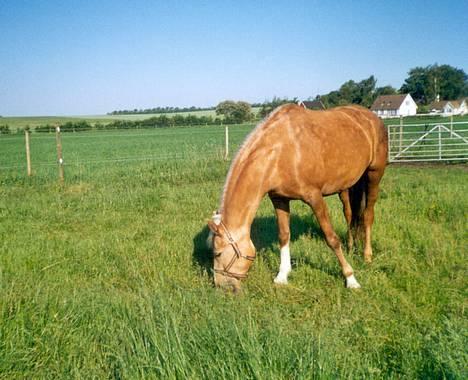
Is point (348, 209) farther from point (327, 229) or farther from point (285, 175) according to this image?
point (285, 175)

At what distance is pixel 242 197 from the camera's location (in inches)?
161

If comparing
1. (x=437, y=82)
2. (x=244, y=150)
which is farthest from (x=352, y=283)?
(x=437, y=82)

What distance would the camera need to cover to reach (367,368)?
2400 millimetres

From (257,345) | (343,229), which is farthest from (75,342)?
(343,229)

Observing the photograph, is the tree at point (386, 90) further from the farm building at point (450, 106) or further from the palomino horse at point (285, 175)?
the palomino horse at point (285, 175)

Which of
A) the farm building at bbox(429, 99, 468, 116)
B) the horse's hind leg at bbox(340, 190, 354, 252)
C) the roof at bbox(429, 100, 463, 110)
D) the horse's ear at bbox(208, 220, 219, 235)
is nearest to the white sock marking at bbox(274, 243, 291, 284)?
the horse's ear at bbox(208, 220, 219, 235)

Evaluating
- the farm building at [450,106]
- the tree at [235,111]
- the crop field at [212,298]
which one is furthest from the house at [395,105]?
the crop field at [212,298]

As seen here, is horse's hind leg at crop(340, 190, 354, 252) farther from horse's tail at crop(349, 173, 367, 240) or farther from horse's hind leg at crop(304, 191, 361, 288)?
horse's hind leg at crop(304, 191, 361, 288)

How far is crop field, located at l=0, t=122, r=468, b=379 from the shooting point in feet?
8.25

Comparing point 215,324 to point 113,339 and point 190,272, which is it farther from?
point 190,272

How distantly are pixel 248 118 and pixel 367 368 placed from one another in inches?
2303

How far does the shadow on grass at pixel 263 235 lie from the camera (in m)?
5.29

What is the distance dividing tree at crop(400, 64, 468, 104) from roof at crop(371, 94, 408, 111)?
1310 centimetres

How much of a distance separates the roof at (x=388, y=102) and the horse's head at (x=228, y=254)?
90.3 metres
